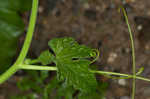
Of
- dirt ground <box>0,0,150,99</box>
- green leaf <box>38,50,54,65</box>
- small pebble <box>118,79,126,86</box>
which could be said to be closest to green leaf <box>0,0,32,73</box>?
dirt ground <box>0,0,150,99</box>

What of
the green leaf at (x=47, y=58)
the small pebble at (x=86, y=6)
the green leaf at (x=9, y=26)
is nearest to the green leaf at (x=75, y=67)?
the green leaf at (x=47, y=58)

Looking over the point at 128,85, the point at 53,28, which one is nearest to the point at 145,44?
the point at 128,85

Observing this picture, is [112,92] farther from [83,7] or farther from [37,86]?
[83,7]

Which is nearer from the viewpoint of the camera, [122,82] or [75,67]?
[75,67]

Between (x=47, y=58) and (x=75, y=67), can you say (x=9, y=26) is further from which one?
(x=75, y=67)

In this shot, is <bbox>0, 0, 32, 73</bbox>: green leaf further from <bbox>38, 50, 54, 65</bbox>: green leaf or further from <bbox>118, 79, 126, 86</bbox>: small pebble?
<bbox>118, 79, 126, 86</bbox>: small pebble

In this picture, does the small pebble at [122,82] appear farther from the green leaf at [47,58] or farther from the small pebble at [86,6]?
the green leaf at [47,58]

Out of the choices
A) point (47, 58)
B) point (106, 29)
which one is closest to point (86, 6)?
point (106, 29)
